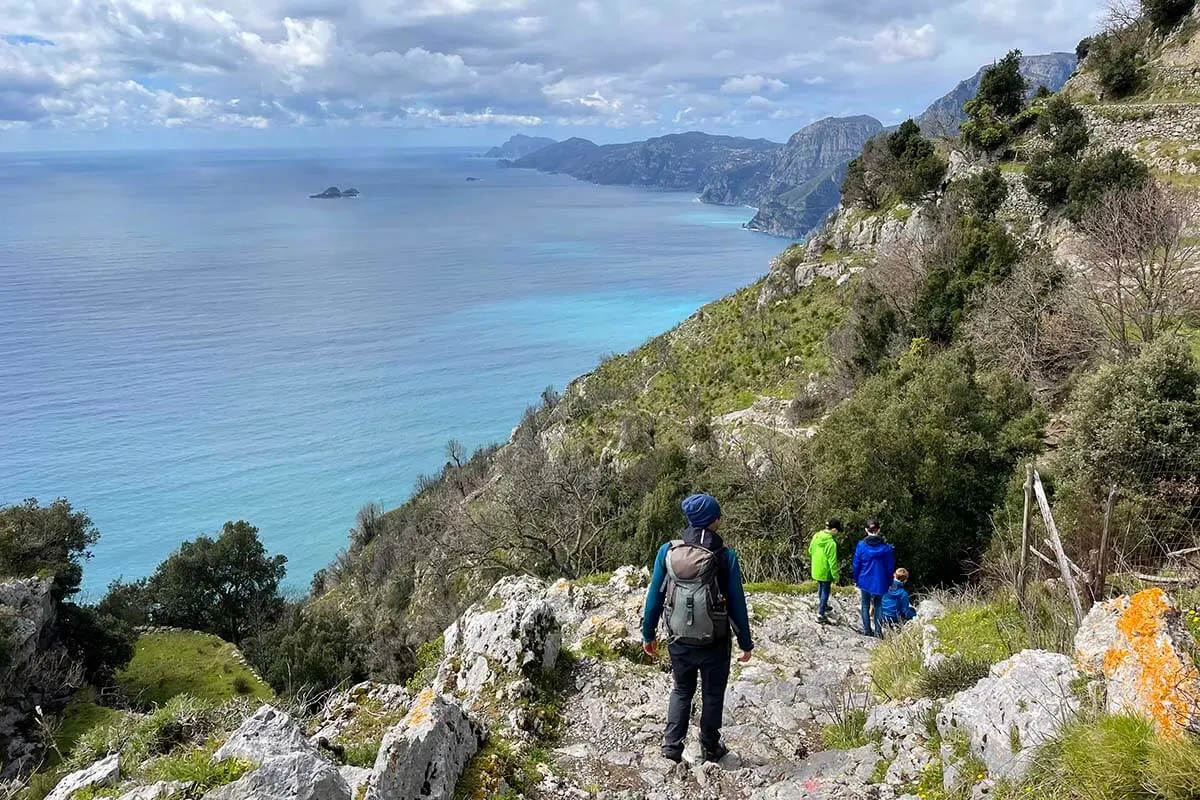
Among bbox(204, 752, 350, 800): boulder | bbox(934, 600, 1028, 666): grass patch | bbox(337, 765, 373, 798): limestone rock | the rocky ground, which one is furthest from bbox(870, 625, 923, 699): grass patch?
bbox(204, 752, 350, 800): boulder

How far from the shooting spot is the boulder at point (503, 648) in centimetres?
870

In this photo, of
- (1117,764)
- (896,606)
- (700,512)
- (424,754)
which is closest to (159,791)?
(424,754)

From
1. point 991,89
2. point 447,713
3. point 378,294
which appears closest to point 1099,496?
point 447,713

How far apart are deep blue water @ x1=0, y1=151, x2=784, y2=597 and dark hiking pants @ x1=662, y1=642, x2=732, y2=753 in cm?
5422

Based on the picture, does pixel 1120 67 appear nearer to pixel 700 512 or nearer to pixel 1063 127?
pixel 1063 127

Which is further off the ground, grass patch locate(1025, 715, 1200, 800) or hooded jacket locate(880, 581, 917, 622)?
grass patch locate(1025, 715, 1200, 800)

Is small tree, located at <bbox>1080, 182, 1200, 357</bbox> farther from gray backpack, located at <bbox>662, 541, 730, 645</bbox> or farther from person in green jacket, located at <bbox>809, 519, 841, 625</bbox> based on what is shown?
gray backpack, located at <bbox>662, 541, 730, 645</bbox>

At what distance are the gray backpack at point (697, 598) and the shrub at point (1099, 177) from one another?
2843 centimetres

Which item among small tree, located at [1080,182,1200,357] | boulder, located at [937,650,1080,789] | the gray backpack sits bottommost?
boulder, located at [937,650,1080,789]

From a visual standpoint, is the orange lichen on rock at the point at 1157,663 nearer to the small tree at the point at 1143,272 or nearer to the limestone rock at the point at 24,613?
the small tree at the point at 1143,272

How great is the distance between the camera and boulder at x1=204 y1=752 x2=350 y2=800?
15.5 ft

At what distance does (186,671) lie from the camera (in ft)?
97.3

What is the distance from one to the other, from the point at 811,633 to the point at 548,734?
221 inches

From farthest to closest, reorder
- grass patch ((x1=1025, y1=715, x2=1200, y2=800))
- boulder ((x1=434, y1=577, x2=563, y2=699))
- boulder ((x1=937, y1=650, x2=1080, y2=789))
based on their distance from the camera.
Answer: boulder ((x1=434, y1=577, x2=563, y2=699)), boulder ((x1=937, y1=650, x2=1080, y2=789)), grass patch ((x1=1025, y1=715, x2=1200, y2=800))
